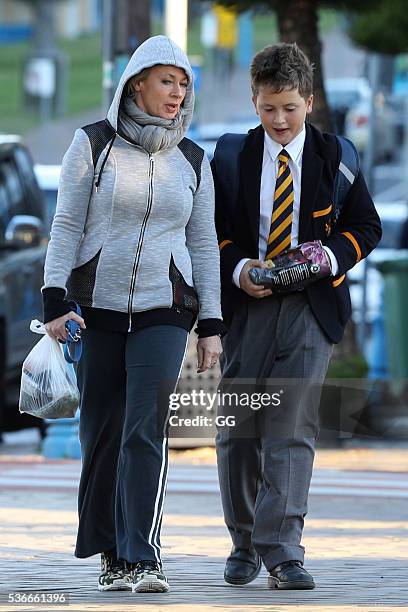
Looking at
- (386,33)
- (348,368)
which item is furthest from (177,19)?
(386,33)

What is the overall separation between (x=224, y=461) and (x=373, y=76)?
9239 mm

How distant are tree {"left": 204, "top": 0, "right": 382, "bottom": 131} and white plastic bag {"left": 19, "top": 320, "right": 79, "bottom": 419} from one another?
6644 mm

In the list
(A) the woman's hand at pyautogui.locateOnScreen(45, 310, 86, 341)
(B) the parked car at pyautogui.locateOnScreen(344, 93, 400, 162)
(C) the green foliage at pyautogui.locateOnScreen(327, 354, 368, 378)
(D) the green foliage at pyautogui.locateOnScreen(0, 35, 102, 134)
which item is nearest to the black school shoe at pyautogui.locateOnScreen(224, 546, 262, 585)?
(A) the woman's hand at pyautogui.locateOnScreen(45, 310, 86, 341)

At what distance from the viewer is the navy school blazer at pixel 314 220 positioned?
615cm

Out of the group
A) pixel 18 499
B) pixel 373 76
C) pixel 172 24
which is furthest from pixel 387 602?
pixel 373 76

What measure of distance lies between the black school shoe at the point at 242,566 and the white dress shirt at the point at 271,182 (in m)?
0.96

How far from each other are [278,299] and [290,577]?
3.17ft

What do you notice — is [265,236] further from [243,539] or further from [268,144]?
[243,539]

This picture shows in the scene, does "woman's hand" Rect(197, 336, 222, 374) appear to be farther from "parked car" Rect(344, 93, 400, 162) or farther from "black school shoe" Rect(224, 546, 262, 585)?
"parked car" Rect(344, 93, 400, 162)

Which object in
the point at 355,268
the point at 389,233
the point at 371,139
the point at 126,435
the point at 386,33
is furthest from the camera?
the point at 386,33

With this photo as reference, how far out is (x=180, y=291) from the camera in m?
5.92

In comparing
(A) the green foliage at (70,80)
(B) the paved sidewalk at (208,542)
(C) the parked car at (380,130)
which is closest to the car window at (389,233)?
(B) the paved sidewalk at (208,542)

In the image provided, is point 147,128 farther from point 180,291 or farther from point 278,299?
point 278,299

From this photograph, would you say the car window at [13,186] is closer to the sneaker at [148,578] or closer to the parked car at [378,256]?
the parked car at [378,256]
